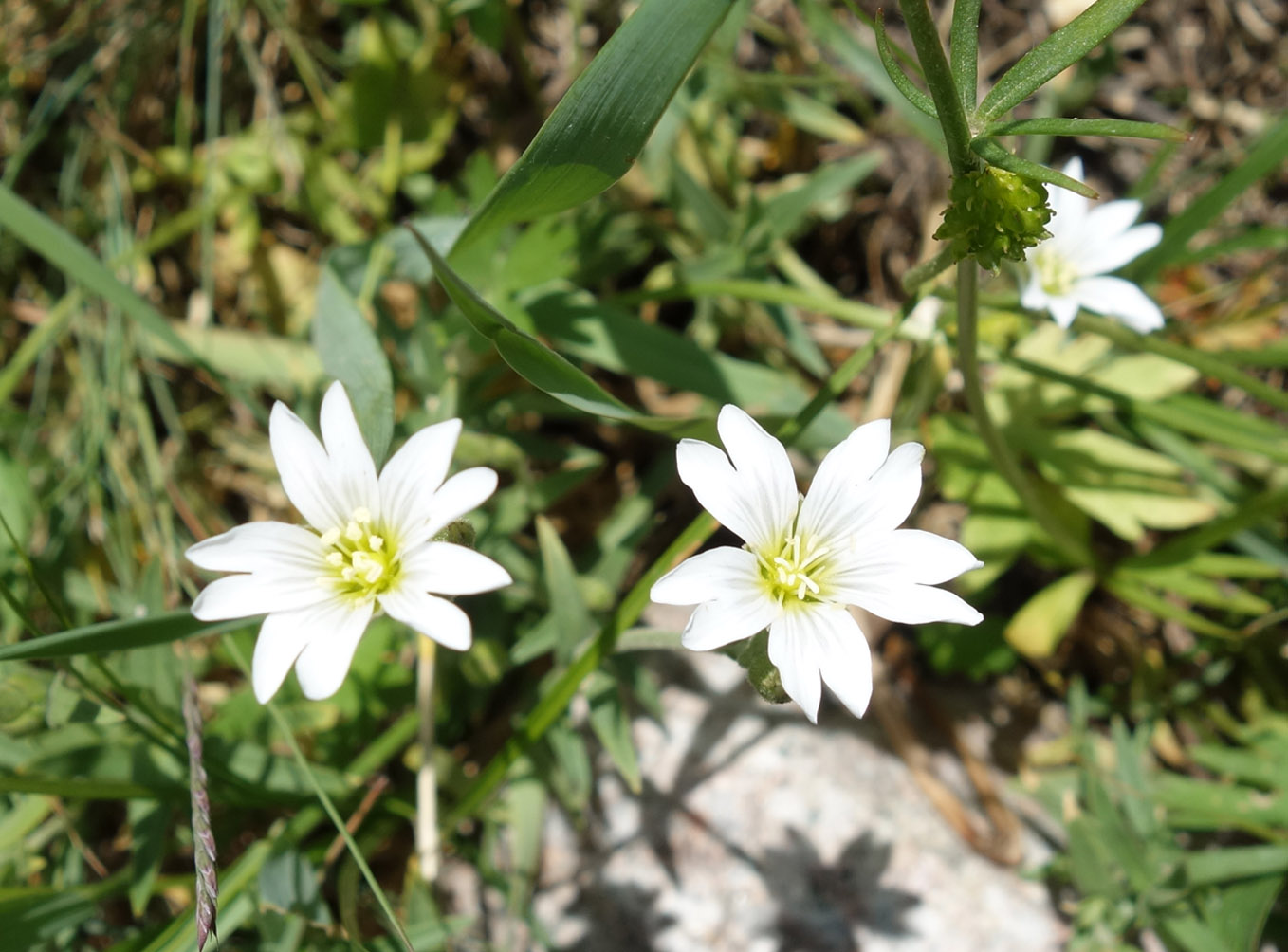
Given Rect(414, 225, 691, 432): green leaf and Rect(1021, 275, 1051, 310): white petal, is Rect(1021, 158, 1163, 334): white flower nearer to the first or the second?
Rect(1021, 275, 1051, 310): white petal

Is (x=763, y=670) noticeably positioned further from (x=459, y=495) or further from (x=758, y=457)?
(x=459, y=495)

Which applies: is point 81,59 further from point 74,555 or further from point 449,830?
point 449,830

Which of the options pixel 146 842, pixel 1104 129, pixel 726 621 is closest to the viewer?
pixel 1104 129

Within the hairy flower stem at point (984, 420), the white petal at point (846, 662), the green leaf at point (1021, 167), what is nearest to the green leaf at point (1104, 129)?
the green leaf at point (1021, 167)

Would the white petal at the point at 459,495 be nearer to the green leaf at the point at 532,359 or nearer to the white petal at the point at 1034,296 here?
the green leaf at the point at 532,359

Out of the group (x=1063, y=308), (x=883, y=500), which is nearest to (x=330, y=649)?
(x=883, y=500)
